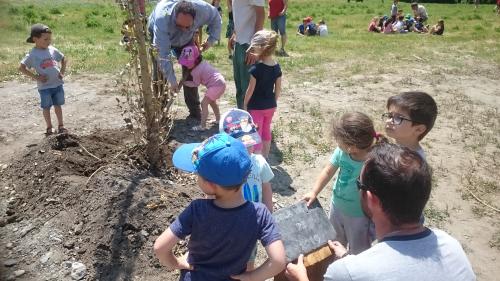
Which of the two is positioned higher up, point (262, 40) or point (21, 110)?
point (262, 40)

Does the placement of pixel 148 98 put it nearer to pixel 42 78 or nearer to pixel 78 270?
pixel 78 270

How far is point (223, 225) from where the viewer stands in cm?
207

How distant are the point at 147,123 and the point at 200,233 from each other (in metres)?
2.02

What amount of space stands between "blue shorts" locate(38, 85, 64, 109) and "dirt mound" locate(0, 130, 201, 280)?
102 cm

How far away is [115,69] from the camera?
878 cm

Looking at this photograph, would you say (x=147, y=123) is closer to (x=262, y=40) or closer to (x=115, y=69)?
(x=262, y=40)

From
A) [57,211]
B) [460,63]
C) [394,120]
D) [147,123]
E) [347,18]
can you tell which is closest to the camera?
[394,120]

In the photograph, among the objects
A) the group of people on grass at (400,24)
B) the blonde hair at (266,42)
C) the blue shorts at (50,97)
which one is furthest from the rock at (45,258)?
the group of people on grass at (400,24)

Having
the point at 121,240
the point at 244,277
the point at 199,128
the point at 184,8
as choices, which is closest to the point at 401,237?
the point at 244,277

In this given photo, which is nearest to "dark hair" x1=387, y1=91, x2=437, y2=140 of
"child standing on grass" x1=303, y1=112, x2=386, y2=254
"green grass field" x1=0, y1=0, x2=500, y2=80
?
"child standing on grass" x1=303, y1=112, x2=386, y2=254

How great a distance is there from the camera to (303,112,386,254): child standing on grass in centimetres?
270

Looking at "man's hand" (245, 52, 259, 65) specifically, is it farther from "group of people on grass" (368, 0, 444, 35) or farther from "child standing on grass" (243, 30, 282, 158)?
"group of people on grass" (368, 0, 444, 35)

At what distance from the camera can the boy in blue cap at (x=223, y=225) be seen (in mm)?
2020

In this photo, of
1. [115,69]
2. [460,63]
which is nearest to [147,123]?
[115,69]
